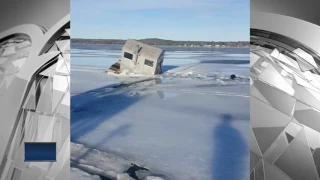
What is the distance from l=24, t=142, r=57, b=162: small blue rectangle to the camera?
105 inches

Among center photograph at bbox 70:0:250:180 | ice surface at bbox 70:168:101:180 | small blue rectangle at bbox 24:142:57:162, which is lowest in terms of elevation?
ice surface at bbox 70:168:101:180

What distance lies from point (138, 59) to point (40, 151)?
3.09 ft

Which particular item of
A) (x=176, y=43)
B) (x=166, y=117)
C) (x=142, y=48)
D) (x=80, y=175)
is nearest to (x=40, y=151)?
(x=80, y=175)

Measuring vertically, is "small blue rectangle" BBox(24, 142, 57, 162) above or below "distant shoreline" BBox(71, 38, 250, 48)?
below

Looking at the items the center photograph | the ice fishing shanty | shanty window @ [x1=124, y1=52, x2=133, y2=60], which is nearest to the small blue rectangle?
the center photograph

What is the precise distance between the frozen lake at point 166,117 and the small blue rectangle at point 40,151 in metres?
0.14

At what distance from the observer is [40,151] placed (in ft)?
8.79

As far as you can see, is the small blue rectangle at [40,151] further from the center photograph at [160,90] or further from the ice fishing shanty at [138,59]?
the ice fishing shanty at [138,59]

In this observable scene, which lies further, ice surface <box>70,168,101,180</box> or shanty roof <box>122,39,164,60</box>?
shanty roof <box>122,39,164,60</box>

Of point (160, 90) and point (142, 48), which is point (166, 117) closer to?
point (160, 90)

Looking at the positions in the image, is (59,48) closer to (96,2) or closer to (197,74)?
(96,2)

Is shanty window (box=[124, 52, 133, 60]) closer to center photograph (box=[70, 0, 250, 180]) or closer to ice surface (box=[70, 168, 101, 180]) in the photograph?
center photograph (box=[70, 0, 250, 180])

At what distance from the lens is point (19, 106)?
104 inches

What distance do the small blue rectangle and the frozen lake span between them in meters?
0.14
